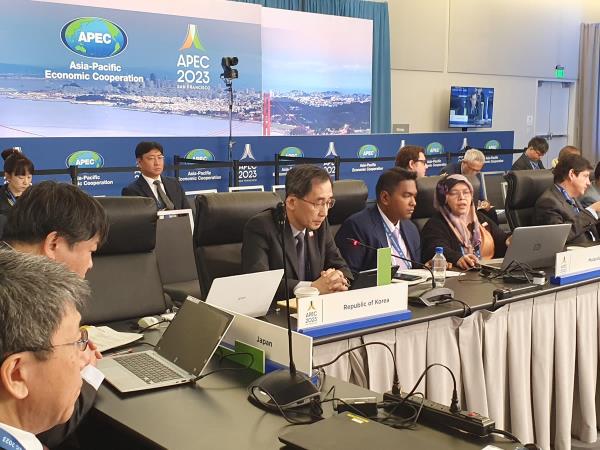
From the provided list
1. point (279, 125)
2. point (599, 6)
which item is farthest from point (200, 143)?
point (599, 6)

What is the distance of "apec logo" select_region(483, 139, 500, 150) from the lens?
9.96 metres

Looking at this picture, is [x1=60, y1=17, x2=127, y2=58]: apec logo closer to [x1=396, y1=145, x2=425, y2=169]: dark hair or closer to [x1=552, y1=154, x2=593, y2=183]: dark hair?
[x1=396, y1=145, x2=425, y2=169]: dark hair

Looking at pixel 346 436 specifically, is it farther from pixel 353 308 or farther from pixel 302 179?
pixel 302 179

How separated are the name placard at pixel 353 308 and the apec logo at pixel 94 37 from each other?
220 inches

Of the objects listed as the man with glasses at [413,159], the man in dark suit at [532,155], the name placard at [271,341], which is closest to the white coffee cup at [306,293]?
the name placard at [271,341]

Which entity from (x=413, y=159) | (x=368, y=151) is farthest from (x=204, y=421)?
(x=368, y=151)

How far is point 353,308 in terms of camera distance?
93.7 inches

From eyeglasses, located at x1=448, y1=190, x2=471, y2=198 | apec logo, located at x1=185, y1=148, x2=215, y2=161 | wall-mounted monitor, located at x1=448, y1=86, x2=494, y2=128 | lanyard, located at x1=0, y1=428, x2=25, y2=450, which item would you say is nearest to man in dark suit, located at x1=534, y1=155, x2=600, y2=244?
eyeglasses, located at x1=448, y1=190, x2=471, y2=198

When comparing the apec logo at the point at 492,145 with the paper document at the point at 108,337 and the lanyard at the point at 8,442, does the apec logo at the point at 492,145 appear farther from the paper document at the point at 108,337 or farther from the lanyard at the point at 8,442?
the lanyard at the point at 8,442

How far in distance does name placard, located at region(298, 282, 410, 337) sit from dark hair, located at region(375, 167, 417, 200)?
1.09 metres

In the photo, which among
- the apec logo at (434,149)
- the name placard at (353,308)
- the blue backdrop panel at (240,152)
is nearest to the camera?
the name placard at (353,308)

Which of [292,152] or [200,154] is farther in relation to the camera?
[292,152]

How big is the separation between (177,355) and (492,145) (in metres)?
8.68

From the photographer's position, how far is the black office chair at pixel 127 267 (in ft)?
9.18
